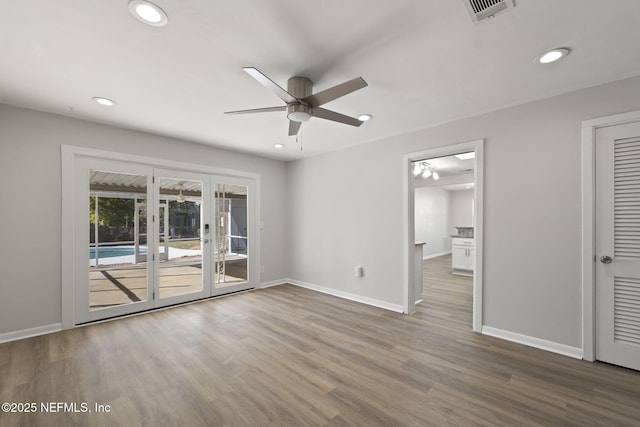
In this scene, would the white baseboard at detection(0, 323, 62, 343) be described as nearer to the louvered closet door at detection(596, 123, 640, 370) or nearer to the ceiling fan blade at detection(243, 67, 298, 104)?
the ceiling fan blade at detection(243, 67, 298, 104)

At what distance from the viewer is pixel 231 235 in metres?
4.98

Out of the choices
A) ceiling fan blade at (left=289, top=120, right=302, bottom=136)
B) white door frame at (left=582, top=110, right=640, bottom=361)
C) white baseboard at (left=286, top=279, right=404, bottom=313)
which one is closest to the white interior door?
→ white baseboard at (left=286, top=279, right=404, bottom=313)

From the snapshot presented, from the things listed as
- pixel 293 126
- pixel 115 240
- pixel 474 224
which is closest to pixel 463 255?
pixel 474 224

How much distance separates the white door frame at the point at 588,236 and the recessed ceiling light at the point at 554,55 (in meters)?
0.92

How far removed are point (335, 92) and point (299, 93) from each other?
42 cm

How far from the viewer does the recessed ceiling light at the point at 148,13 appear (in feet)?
5.06

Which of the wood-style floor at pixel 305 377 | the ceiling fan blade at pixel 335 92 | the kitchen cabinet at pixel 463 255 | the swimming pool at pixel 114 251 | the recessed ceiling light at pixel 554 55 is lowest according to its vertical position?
the wood-style floor at pixel 305 377

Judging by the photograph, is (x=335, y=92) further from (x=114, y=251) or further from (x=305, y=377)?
(x=114, y=251)

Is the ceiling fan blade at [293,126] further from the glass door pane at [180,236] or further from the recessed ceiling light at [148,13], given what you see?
the glass door pane at [180,236]

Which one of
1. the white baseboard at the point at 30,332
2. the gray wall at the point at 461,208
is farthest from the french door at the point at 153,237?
the gray wall at the point at 461,208

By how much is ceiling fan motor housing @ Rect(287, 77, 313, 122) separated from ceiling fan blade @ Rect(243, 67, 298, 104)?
68 millimetres

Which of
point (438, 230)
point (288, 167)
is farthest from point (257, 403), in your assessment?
point (438, 230)

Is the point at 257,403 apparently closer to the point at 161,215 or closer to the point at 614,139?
the point at 161,215

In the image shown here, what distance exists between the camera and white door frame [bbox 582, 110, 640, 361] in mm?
2486
